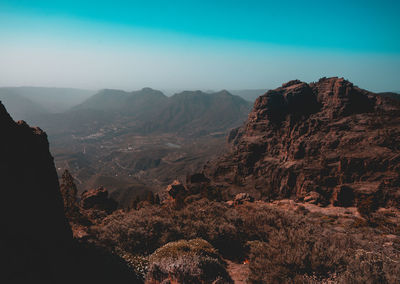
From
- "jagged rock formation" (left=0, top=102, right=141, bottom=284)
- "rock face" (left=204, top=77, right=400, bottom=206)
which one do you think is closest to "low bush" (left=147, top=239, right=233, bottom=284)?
"jagged rock formation" (left=0, top=102, right=141, bottom=284)

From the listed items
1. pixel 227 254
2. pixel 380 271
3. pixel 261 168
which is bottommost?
pixel 261 168

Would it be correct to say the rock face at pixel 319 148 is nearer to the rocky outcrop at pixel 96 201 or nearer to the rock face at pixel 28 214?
the rocky outcrop at pixel 96 201

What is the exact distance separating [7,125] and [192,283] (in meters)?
8.77

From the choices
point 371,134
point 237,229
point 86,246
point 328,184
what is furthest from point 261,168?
point 86,246

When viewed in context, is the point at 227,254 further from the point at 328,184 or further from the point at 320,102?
the point at 320,102

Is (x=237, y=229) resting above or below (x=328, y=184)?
above

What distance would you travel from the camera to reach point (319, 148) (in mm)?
55156

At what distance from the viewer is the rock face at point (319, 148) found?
130ft

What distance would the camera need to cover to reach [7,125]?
7965 millimetres

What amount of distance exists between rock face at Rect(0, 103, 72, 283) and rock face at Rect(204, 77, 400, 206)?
122 ft

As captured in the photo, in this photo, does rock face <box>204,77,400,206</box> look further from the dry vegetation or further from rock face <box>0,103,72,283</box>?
rock face <box>0,103,72,283</box>

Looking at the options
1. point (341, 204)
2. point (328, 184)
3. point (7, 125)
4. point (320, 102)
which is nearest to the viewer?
point (7, 125)

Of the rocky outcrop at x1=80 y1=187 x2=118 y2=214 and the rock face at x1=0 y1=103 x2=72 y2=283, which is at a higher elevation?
the rock face at x1=0 y1=103 x2=72 y2=283

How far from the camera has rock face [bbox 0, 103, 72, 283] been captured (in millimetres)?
6434
